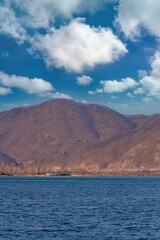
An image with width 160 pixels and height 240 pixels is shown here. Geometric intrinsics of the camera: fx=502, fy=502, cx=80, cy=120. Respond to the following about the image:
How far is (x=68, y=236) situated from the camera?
5622 cm

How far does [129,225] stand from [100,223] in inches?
154

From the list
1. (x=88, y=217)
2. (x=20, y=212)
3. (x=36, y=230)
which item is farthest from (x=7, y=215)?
(x=36, y=230)

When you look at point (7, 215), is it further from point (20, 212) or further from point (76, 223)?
point (76, 223)

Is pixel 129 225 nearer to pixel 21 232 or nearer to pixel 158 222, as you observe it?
pixel 158 222

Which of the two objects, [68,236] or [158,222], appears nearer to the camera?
[68,236]

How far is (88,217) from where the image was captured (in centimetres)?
7388

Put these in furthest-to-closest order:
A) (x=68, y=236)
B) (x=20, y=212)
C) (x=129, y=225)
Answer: (x=20, y=212)
(x=129, y=225)
(x=68, y=236)

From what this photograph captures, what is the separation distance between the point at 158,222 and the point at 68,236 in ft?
56.8

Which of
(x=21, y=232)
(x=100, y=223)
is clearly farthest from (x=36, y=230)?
(x=100, y=223)

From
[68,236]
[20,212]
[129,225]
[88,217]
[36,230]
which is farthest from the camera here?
[20,212]

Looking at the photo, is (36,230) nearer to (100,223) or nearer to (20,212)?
(100,223)

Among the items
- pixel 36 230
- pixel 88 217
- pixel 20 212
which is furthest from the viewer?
pixel 20 212

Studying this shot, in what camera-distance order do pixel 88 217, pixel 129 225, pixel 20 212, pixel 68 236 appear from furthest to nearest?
pixel 20 212, pixel 88 217, pixel 129 225, pixel 68 236

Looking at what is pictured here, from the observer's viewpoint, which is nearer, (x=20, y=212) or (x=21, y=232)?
(x=21, y=232)
